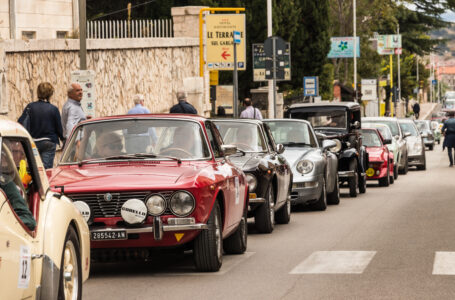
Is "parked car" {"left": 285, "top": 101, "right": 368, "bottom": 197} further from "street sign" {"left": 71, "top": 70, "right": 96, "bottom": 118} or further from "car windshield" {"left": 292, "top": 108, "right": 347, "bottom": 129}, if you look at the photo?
"street sign" {"left": 71, "top": 70, "right": 96, "bottom": 118}

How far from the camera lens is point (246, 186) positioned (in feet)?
41.9

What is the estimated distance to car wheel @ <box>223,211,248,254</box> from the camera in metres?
12.4

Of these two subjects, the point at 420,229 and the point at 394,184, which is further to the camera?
the point at 394,184

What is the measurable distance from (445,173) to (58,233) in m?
→ 28.1

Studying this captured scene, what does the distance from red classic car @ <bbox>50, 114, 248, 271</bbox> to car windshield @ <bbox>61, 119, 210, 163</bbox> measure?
0.03ft

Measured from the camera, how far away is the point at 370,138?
28109 millimetres

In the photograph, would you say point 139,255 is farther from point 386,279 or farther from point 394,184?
Answer: point 394,184

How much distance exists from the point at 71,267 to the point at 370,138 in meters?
20.7

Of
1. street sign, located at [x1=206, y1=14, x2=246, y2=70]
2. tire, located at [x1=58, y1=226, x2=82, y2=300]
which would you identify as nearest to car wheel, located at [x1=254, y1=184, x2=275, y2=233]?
tire, located at [x1=58, y1=226, x2=82, y2=300]

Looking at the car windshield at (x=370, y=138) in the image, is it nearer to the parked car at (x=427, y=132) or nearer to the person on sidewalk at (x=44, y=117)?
the person on sidewalk at (x=44, y=117)

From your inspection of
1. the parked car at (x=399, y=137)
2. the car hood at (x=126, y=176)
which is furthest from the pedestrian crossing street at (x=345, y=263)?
the parked car at (x=399, y=137)

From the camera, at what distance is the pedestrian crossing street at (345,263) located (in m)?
10.9

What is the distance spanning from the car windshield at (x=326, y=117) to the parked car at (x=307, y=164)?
3.89 metres

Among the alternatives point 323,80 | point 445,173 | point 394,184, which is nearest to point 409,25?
point 323,80
